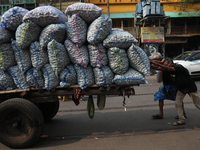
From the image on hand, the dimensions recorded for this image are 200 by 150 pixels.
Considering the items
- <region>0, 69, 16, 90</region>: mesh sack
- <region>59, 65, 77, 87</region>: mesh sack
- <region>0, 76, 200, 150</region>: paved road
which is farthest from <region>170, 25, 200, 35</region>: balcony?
<region>0, 69, 16, 90</region>: mesh sack

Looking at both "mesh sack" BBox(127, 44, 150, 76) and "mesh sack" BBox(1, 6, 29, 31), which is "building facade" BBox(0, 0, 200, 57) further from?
"mesh sack" BBox(1, 6, 29, 31)

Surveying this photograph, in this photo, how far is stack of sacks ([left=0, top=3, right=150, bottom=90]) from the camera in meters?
3.50

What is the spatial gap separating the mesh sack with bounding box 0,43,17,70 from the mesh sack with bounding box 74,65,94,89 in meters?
1.15

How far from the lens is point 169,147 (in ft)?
11.4

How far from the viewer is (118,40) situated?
3.50 meters

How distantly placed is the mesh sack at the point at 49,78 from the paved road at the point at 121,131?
3.60ft

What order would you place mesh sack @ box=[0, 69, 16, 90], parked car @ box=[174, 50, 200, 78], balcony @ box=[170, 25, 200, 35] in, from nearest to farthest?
mesh sack @ box=[0, 69, 16, 90] < parked car @ box=[174, 50, 200, 78] < balcony @ box=[170, 25, 200, 35]

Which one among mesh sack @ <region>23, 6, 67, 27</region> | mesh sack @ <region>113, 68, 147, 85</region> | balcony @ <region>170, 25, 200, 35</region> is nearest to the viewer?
mesh sack @ <region>23, 6, 67, 27</region>

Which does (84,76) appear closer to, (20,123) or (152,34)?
(20,123)

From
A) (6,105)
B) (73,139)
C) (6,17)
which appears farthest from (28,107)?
(6,17)

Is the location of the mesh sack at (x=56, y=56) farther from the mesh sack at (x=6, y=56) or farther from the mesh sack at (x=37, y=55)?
the mesh sack at (x=6, y=56)

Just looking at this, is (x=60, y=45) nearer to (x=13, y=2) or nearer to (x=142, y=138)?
(x=142, y=138)

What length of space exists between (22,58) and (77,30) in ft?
3.54

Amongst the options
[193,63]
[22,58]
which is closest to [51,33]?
[22,58]
